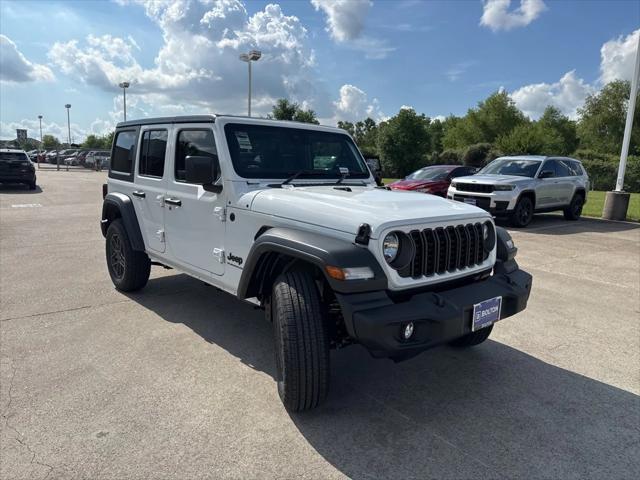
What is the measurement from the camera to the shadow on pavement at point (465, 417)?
262cm

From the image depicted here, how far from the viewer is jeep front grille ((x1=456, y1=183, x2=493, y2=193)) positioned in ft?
37.7

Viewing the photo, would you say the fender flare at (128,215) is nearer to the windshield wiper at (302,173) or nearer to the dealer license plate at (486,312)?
the windshield wiper at (302,173)

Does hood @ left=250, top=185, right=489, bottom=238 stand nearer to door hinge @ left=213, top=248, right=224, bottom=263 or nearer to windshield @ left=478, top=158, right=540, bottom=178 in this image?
door hinge @ left=213, top=248, right=224, bottom=263

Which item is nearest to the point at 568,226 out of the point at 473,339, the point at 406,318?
the point at 473,339

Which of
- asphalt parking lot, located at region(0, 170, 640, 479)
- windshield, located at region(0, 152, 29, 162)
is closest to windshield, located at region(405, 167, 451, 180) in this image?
asphalt parking lot, located at region(0, 170, 640, 479)

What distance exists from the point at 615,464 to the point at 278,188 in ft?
9.29

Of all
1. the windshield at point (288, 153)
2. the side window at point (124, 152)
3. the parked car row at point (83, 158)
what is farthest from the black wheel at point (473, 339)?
the parked car row at point (83, 158)

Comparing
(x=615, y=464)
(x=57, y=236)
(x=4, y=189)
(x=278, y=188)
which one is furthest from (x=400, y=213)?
(x=4, y=189)

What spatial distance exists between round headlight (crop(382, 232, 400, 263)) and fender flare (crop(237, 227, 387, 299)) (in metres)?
0.11

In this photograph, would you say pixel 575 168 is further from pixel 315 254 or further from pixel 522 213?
pixel 315 254

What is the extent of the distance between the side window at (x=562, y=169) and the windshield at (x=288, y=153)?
979cm

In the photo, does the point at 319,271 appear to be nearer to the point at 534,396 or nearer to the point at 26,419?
the point at 534,396

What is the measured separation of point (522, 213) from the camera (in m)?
11.6

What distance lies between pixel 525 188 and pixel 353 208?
381 inches
